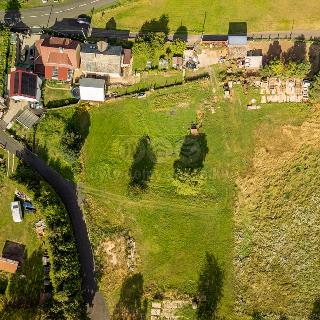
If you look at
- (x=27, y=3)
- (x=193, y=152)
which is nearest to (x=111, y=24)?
(x=27, y=3)

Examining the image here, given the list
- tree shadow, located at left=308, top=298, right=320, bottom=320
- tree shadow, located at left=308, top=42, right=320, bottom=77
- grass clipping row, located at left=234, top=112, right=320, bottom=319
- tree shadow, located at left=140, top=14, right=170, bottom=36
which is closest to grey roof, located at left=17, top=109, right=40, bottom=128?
tree shadow, located at left=140, top=14, right=170, bottom=36

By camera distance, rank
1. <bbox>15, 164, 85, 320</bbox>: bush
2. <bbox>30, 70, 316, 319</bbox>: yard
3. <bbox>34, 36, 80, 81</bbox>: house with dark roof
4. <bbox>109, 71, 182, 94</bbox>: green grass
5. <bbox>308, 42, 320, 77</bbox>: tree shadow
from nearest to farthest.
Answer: <bbox>15, 164, 85, 320</bbox>: bush, <bbox>30, 70, 316, 319</bbox>: yard, <bbox>34, 36, 80, 81</bbox>: house with dark roof, <bbox>308, 42, 320, 77</bbox>: tree shadow, <bbox>109, 71, 182, 94</bbox>: green grass

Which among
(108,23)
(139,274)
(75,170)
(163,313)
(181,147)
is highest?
(108,23)

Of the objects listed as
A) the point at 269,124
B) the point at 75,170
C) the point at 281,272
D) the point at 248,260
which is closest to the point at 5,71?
the point at 75,170

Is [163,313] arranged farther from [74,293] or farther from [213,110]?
[213,110]

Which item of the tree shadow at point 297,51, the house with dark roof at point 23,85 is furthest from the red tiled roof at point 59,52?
the tree shadow at point 297,51

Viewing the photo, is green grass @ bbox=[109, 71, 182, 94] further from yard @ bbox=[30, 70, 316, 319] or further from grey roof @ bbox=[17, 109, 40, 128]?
grey roof @ bbox=[17, 109, 40, 128]
